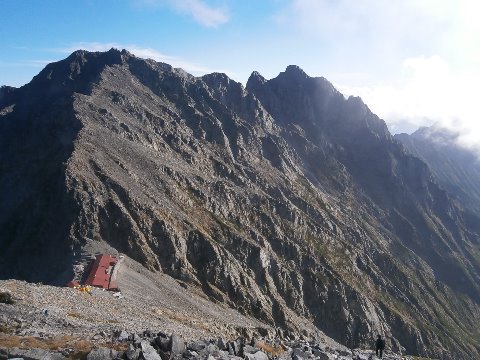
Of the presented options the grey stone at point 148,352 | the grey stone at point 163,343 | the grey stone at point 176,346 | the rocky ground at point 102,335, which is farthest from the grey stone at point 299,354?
the grey stone at point 148,352

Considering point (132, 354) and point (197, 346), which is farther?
point (197, 346)

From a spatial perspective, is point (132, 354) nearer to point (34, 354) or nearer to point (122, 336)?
point (34, 354)

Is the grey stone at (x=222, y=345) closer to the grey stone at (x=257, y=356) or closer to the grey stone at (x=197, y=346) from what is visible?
the grey stone at (x=197, y=346)

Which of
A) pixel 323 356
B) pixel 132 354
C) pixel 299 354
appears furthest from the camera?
pixel 323 356

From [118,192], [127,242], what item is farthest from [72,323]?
[118,192]

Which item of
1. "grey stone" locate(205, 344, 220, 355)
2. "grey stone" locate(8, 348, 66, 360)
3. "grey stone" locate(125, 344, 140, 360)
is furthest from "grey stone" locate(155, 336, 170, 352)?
"grey stone" locate(8, 348, 66, 360)

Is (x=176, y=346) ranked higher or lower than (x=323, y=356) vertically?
lower

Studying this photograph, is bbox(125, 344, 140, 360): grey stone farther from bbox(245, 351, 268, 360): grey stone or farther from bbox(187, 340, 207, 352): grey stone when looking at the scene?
bbox(245, 351, 268, 360): grey stone

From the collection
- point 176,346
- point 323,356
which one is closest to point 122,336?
point 176,346

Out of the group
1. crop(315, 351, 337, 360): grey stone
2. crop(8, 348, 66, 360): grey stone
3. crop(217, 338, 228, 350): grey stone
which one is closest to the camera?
crop(8, 348, 66, 360): grey stone

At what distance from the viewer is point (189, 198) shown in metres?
156

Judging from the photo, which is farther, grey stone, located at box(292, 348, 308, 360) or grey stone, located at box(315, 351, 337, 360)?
grey stone, located at box(315, 351, 337, 360)

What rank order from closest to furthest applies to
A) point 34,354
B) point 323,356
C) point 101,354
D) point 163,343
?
point 34,354
point 101,354
point 163,343
point 323,356

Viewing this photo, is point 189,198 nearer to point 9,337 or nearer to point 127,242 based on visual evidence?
point 127,242
